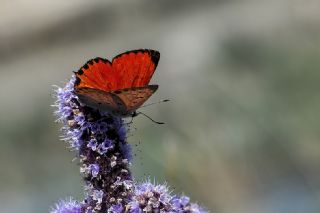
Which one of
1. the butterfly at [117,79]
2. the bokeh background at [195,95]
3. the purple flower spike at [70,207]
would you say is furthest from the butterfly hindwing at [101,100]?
the bokeh background at [195,95]

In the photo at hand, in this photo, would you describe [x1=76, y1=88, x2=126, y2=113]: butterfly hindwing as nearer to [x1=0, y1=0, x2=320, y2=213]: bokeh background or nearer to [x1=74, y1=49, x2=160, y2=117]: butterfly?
[x1=74, y1=49, x2=160, y2=117]: butterfly

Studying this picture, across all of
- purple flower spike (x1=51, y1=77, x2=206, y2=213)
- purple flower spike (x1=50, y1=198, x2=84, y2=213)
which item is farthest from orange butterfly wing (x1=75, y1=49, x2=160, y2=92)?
purple flower spike (x1=50, y1=198, x2=84, y2=213)

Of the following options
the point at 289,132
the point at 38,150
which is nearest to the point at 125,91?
the point at 289,132

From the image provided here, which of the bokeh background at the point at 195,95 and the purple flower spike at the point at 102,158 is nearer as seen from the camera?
the purple flower spike at the point at 102,158

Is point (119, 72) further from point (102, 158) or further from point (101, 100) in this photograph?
point (102, 158)

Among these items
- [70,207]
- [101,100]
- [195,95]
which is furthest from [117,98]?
[195,95]

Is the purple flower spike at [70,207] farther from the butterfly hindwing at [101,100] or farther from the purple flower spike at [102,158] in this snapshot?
the butterfly hindwing at [101,100]

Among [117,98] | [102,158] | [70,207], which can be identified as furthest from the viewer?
[70,207]
